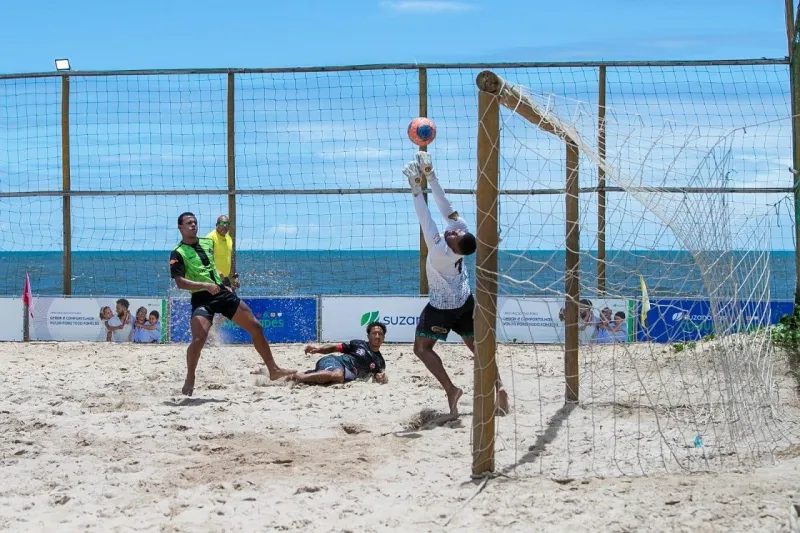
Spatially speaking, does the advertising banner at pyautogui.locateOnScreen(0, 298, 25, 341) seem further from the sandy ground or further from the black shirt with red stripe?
the black shirt with red stripe

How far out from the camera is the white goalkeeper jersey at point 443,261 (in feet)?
21.0

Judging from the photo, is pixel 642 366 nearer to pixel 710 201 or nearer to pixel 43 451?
pixel 710 201

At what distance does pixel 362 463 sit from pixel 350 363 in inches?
117

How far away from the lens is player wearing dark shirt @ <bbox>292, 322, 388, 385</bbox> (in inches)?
328

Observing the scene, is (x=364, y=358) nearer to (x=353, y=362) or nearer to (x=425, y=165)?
(x=353, y=362)

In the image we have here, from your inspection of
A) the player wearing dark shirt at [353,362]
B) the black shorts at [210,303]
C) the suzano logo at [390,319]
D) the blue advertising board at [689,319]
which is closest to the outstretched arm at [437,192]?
the blue advertising board at [689,319]

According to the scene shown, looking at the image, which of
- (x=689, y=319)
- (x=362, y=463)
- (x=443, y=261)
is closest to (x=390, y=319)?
(x=443, y=261)

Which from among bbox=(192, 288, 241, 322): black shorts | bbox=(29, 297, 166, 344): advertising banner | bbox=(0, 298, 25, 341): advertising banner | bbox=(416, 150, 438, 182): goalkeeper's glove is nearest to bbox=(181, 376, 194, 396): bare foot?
bbox=(192, 288, 241, 322): black shorts

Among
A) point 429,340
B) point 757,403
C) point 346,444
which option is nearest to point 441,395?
point 429,340

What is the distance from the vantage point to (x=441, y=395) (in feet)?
25.8

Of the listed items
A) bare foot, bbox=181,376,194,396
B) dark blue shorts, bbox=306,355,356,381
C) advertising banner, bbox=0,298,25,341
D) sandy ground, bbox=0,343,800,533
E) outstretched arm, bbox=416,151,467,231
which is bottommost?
sandy ground, bbox=0,343,800,533

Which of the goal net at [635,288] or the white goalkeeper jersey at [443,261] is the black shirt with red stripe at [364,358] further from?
the white goalkeeper jersey at [443,261]

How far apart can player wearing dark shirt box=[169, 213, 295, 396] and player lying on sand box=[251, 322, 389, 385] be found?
0.46 meters

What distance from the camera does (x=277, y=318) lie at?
11391 mm
